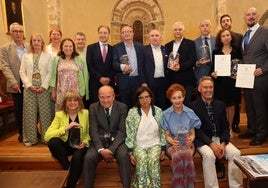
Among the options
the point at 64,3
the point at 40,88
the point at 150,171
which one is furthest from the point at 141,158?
the point at 64,3

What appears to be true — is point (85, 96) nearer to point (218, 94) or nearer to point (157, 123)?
point (157, 123)

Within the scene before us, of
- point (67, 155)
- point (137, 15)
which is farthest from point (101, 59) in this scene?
point (137, 15)

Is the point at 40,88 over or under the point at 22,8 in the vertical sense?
under

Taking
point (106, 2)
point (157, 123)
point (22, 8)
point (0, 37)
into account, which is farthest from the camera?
point (106, 2)

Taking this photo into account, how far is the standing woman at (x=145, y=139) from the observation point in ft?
10.1

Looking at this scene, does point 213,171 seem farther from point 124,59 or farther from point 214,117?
point 124,59

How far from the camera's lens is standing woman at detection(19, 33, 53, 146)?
4.02 meters

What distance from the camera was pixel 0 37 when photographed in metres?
5.93

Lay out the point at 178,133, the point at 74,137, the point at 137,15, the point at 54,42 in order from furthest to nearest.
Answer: the point at 137,15 < the point at 54,42 < the point at 74,137 < the point at 178,133

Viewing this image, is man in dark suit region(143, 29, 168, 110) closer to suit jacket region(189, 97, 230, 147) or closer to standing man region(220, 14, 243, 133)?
suit jacket region(189, 97, 230, 147)

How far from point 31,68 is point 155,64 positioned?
1.61m

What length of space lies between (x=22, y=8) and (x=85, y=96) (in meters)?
3.51

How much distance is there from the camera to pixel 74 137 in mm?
3361

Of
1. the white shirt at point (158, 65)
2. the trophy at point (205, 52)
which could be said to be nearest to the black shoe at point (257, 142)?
the trophy at point (205, 52)
